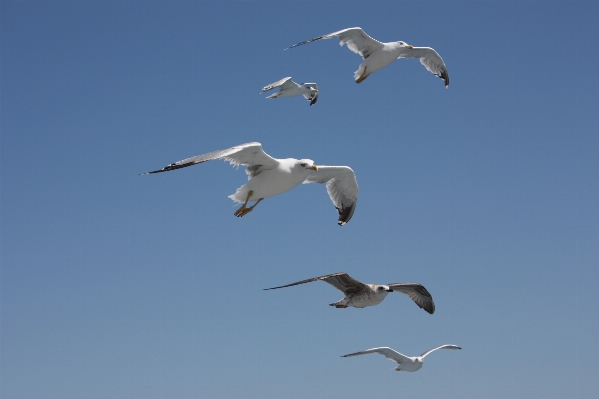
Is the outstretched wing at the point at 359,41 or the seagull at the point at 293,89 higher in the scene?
the outstretched wing at the point at 359,41

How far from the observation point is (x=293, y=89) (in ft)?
73.9

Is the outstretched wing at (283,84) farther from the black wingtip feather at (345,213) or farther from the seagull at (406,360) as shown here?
the seagull at (406,360)

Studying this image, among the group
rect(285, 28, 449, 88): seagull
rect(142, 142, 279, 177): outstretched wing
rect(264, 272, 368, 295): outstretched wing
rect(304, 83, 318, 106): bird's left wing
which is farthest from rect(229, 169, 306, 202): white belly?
rect(304, 83, 318, 106): bird's left wing

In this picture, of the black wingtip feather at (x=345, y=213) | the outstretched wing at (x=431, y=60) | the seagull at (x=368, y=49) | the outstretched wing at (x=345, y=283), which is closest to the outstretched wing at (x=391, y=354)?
the outstretched wing at (x=345, y=283)

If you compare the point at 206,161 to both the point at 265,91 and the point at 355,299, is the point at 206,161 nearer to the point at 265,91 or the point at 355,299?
the point at 355,299

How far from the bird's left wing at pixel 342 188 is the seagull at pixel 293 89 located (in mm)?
6640

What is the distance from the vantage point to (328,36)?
16.7m

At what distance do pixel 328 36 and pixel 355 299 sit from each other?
6397 millimetres

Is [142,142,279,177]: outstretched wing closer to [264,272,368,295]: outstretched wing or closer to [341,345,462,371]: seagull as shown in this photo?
[264,272,368,295]: outstretched wing

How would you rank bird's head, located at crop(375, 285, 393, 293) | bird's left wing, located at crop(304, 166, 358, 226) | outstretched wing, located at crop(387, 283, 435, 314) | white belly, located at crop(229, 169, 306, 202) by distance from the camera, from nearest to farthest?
white belly, located at crop(229, 169, 306, 202), bird's head, located at crop(375, 285, 393, 293), bird's left wing, located at crop(304, 166, 358, 226), outstretched wing, located at crop(387, 283, 435, 314)

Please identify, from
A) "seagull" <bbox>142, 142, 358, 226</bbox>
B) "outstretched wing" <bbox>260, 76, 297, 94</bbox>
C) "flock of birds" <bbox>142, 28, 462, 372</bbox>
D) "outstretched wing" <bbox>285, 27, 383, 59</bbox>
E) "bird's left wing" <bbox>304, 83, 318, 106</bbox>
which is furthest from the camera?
"bird's left wing" <bbox>304, 83, 318, 106</bbox>

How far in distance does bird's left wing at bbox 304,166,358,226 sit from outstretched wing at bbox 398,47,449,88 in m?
6.52

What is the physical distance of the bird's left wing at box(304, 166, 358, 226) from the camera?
15.0m

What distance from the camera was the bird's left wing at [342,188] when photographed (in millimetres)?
14957
